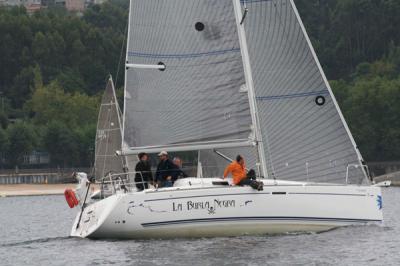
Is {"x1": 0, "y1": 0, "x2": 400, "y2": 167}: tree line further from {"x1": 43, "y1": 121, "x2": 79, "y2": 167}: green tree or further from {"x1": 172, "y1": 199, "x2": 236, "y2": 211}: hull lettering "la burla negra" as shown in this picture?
{"x1": 172, "y1": 199, "x2": 236, "y2": 211}: hull lettering "la burla negra"

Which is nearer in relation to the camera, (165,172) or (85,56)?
(165,172)

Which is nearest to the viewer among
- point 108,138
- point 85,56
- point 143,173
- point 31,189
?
A: point 143,173

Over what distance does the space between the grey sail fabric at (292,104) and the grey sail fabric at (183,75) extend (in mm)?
872

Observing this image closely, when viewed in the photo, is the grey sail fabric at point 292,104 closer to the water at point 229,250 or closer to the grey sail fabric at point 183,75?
the grey sail fabric at point 183,75

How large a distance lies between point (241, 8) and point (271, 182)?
4.54m

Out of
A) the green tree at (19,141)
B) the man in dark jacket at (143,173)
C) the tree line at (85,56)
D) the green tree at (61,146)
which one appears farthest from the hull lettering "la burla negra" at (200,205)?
the tree line at (85,56)

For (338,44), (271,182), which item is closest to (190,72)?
(271,182)

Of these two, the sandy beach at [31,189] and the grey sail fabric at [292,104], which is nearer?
the grey sail fabric at [292,104]

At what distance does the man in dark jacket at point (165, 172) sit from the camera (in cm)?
2925

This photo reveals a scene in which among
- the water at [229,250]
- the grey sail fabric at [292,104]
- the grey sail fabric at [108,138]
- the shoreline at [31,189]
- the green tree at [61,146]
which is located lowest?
the water at [229,250]

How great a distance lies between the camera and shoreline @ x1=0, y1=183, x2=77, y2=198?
8825 cm

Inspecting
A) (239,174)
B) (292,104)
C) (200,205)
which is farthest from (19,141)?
(200,205)

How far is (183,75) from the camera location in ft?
98.9

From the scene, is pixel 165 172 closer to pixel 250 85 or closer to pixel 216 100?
pixel 216 100
